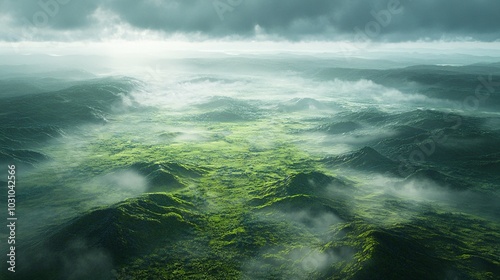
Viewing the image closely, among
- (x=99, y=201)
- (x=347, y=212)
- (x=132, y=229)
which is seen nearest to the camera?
(x=132, y=229)

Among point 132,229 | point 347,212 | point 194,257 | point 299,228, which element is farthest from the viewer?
point 347,212

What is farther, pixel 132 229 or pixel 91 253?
pixel 132 229

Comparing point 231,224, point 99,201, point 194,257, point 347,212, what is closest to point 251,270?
point 194,257

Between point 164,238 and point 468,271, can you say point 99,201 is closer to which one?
point 164,238

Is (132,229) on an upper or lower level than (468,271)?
upper

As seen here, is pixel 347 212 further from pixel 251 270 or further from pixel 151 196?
pixel 151 196

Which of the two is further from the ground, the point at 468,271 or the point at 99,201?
the point at 99,201

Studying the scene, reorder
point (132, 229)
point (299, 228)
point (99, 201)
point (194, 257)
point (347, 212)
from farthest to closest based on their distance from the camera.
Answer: point (99, 201) < point (347, 212) < point (299, 228) < point (132, 229) < point (194, 257)

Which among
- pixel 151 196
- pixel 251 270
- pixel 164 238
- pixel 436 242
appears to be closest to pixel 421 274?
pixel 436 242

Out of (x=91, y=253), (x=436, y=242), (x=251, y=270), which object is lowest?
(x=436, y=242)
